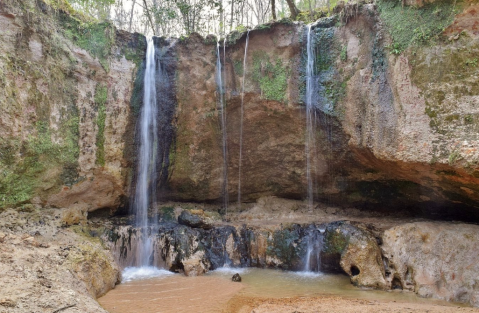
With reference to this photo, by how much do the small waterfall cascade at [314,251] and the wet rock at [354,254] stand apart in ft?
0.38

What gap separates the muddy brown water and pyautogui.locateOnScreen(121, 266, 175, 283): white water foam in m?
0.23

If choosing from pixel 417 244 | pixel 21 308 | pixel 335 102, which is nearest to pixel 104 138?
pixel 21 308

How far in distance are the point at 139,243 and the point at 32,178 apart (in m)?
2.72

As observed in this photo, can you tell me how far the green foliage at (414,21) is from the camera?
6043mm

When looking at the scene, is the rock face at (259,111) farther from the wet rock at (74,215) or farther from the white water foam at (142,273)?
the white water foam at (142,273)

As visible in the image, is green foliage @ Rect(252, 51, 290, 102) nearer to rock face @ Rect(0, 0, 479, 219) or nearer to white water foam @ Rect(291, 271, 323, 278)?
rock face @ Rect(0, 0, 479, 219)

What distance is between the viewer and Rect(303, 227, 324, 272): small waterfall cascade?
7.79 meters

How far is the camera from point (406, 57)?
635cm

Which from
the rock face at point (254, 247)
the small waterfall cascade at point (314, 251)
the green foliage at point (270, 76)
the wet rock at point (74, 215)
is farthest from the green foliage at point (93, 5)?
the small waterfall cascade at point (314, 251)

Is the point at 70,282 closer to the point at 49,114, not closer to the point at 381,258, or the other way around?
the point at 49,114

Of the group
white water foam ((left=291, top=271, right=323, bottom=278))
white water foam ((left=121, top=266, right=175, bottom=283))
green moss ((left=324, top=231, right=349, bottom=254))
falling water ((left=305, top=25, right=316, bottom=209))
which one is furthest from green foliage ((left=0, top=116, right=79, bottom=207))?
green moss ((left=324, top=231, right=349, bottom=254))

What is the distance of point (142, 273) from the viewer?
7.43 meters

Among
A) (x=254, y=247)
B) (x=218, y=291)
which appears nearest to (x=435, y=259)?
(x=254, y=247)

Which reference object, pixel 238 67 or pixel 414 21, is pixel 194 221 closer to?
pixel 238 67
